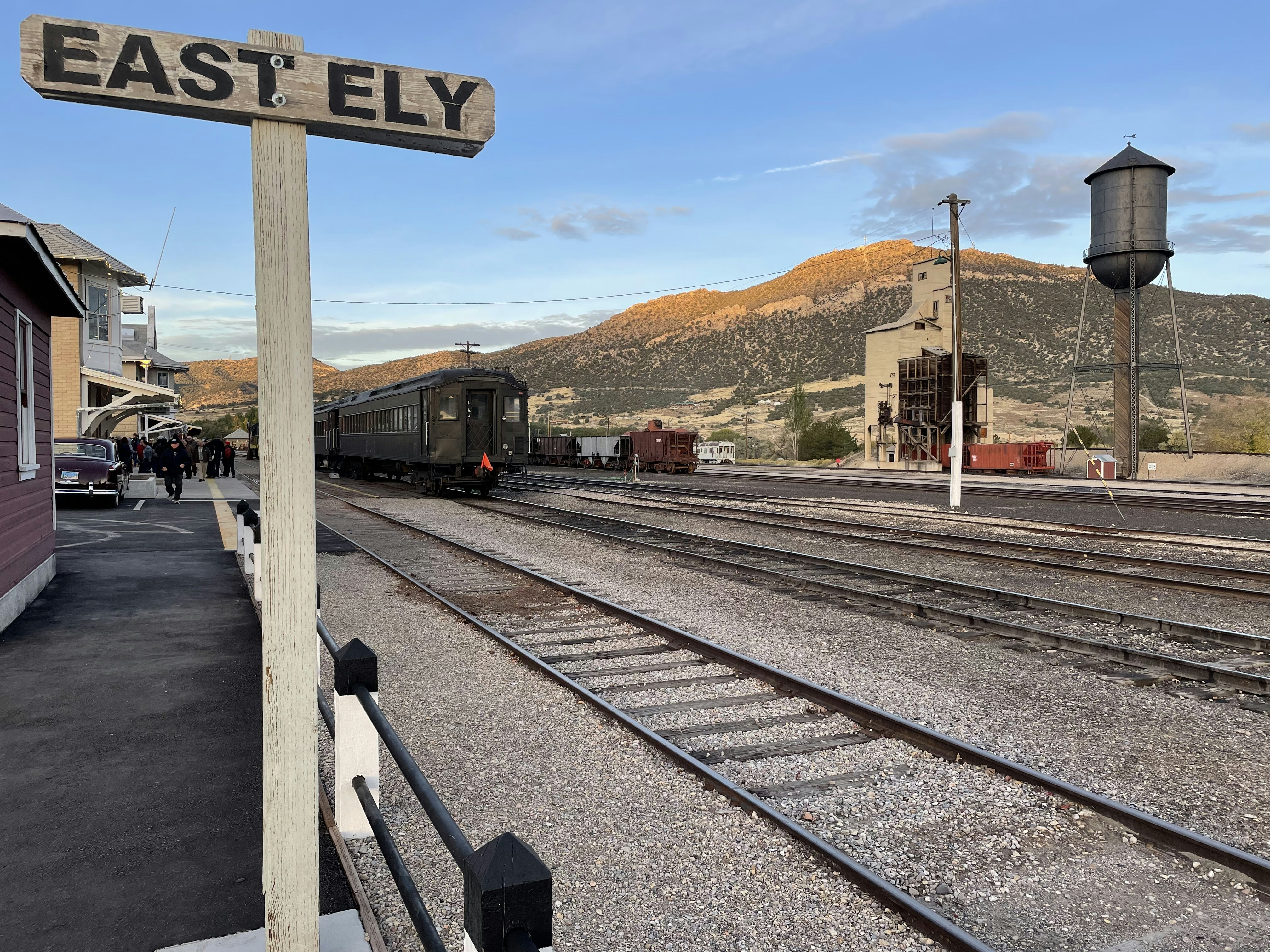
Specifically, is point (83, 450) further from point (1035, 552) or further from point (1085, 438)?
point (1085, 438)

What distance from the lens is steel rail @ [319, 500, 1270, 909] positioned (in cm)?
365

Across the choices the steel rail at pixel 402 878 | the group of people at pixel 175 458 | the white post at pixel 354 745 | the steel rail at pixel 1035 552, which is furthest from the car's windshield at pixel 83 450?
the steel rail at pixel 402 878

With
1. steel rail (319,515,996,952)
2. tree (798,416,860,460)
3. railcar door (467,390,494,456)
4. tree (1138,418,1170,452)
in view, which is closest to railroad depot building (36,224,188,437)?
railcar door (467,390,494,456)

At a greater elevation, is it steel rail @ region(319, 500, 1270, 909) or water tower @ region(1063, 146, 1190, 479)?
water tower @ region(1063, 146, 1190, 479)

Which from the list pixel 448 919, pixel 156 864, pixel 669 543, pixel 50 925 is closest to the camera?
pixel 50 925

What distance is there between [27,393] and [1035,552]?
14.6 meters

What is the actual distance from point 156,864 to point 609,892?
1964 millimetres

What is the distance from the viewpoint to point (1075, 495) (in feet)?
86.5

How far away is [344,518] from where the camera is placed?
64.8ft

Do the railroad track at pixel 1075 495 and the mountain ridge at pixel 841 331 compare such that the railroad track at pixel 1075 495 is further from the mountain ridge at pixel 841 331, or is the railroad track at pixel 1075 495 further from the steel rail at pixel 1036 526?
the mountain ridge at pixel 841 331

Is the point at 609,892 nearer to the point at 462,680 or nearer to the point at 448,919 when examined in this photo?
the point at 448,919

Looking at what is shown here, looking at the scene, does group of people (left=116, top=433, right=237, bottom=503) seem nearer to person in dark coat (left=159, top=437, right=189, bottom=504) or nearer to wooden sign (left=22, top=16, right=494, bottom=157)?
person in dark coat (left=159, top=437, right=189, bottom=504)

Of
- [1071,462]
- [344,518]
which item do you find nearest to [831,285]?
[1071,462]

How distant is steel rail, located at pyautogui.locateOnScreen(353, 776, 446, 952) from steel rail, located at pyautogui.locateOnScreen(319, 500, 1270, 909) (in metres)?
1.78
